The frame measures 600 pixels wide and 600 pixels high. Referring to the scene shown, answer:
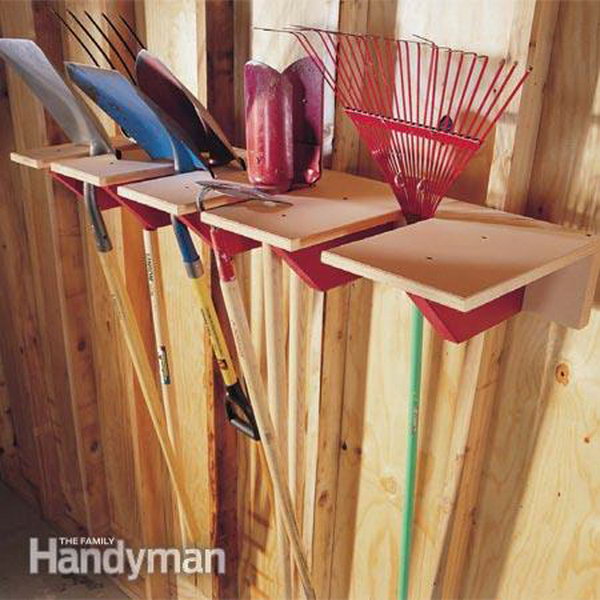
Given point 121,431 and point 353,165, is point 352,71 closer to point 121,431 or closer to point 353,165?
point 353,165

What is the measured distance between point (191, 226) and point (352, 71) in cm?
37

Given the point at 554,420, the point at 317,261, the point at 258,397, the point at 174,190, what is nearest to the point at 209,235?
the point at 174,190

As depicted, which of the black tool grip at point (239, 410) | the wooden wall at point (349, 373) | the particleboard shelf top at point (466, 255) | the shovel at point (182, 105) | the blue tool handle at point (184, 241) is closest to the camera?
the particleboard shelf top at point (466, 255)

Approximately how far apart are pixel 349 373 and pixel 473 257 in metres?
0.62

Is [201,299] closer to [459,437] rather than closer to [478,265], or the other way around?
→ [459,437]

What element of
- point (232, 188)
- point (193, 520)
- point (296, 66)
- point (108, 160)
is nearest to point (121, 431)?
point (193, 520)

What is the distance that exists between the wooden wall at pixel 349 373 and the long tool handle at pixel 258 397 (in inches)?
4.9

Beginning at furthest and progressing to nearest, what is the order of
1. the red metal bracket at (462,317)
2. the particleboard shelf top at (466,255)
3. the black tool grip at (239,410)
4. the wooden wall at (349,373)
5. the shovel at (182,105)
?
the black tool grip at (239,410) → the shovel at (182,105) → the wooden wall at (349,373) → the red metal bracket at (462,317) → the particleboard shelf top at (466,255)

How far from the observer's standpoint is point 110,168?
1231 mm

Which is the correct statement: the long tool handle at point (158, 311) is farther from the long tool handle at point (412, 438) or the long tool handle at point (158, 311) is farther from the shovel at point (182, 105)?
the long tool handle at point (412, 438)

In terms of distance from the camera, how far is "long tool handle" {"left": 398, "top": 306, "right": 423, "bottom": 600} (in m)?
1.13

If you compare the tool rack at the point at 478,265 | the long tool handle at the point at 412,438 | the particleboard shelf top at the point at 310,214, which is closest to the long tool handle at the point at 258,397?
the particleboard shelf top at the point at 310,214

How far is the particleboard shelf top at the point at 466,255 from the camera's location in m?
0.79

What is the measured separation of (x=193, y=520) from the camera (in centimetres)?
178
